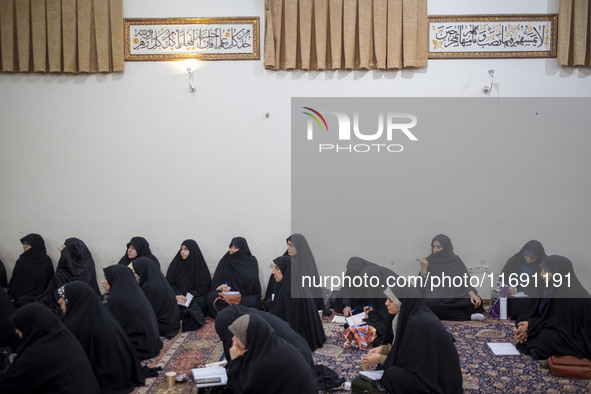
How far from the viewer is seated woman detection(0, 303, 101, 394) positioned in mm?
2984

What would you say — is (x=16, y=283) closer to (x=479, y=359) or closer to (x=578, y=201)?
(x=479, y=359)

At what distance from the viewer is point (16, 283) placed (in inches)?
220

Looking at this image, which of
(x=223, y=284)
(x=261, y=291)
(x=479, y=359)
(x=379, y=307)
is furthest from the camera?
(x=261, y=291)

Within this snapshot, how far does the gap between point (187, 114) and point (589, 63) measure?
157 inches

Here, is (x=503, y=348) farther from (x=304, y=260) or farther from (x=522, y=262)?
(x=304, y=260)

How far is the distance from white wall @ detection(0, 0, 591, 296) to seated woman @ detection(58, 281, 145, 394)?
2205 mm

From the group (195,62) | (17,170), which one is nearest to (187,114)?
(195,62)

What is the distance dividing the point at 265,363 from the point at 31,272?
3.66m

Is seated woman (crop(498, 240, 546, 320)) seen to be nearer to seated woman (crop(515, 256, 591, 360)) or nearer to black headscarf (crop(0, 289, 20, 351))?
seated woman (crop(515, 256, 591, 360))

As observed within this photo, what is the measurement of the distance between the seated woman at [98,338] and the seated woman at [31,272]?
7.33ft

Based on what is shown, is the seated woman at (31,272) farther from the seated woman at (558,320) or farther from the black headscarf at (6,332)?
the seated woman at (558,320)

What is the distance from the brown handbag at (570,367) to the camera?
12.4ft

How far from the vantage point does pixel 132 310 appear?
161 inches

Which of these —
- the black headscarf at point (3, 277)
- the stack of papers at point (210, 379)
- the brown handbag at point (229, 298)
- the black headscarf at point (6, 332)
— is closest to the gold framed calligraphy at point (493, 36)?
the brown handbag at point (229, 298)
